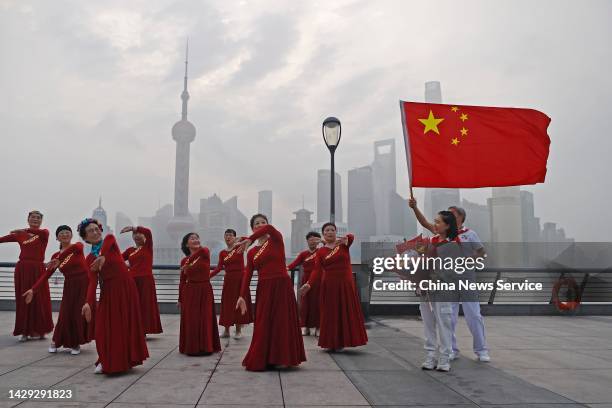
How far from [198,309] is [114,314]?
5.23 feet

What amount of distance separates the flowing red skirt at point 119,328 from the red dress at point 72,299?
1.73 metres

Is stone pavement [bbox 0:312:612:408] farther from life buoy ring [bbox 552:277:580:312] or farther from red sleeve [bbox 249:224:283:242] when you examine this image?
life buoy ring [bbox 552:277:580:312]

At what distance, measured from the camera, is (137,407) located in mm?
4270

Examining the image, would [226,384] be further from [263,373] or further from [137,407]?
[137,407]

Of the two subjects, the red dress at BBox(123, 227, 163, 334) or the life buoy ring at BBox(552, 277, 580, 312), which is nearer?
the red dress at BBox(123, 227, 163, 334)

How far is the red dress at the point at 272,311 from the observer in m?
5.88

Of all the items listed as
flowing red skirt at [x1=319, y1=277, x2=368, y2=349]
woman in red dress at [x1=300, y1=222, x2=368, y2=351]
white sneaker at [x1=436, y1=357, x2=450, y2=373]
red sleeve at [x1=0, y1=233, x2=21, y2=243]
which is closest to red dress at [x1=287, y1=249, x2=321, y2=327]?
woman in red dress at [x1=300, y1=222, x2=368, y2=351]

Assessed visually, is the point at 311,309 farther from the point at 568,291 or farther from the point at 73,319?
the point at 568,291

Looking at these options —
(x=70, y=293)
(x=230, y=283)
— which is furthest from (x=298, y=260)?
(x=70, y=293)

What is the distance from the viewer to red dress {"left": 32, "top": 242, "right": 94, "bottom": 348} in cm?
704

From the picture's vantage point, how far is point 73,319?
7.15 metres

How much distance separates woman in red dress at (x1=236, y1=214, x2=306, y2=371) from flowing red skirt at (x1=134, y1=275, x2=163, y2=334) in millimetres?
3241

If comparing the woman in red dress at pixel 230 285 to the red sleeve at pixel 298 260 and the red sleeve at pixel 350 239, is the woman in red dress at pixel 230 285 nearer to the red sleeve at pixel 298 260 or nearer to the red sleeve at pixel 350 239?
the red sleeve at pixel 298 260

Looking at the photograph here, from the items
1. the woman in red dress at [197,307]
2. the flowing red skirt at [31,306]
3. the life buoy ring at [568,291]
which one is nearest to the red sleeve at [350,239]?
the woman in red dress at [197,307]
